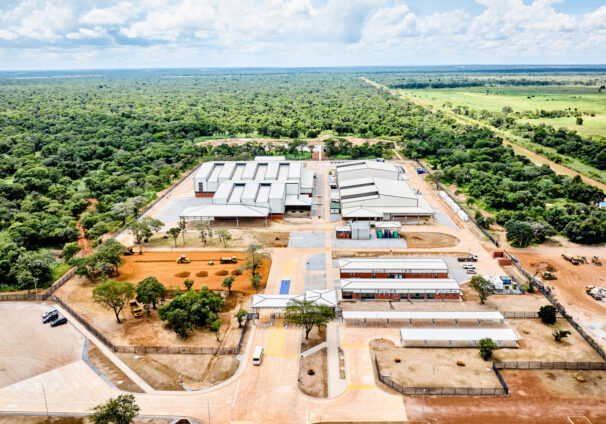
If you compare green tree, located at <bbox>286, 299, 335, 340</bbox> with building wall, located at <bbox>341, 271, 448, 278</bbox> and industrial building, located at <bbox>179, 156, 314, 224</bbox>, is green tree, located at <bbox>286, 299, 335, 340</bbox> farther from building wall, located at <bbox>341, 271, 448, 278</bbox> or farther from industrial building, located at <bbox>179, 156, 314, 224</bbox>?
industrial building, located at <bbox>179, 156, 314, 224</bbox>

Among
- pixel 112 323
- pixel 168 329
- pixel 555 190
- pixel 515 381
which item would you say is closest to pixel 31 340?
pixel 112 323

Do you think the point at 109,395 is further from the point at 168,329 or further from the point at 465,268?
the point at 465,268

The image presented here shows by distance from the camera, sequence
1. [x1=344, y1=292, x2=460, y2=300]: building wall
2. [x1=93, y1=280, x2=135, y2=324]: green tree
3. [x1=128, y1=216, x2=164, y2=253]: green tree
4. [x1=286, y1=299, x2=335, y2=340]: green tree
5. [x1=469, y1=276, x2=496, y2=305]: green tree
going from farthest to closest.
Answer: [x1=128, y1=216, x2=164, y2=253]: green tree → [x1=344, y1=292, x2=460, y2=300]: building wall → [x1=469, y1=276, x2=496, y2=305]: green tree → [x1=93, y1=280, x2=135, y2=324]: green tree → [x1=286, y1=299, x2=335, y2=340]: green tree

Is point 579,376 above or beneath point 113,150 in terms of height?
beneath

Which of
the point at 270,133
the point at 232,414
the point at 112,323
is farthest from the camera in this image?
the point at 270,133

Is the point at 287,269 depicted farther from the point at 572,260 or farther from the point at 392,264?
the point at 572,260

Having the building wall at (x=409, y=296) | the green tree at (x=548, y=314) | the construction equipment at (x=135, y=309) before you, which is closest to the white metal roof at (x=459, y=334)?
the green tree at (x=548, y=314)

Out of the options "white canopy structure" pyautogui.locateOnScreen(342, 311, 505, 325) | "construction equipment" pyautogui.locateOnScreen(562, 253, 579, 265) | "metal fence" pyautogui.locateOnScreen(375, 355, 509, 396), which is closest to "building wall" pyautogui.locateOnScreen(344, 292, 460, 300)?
"white canopy structure" pyautogui.locateOnScreen(342, 311, 505, 325)

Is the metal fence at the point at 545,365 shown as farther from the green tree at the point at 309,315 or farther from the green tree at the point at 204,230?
the green tree at the point at 204,230
